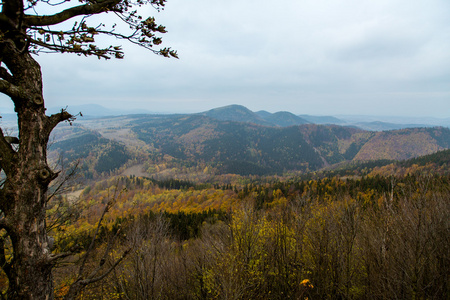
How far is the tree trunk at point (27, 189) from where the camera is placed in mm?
2814

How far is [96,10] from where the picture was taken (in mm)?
3525

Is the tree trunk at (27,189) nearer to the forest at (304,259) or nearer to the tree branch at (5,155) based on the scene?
the tree branch at (5,155)

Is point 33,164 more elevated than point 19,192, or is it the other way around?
point 33,164

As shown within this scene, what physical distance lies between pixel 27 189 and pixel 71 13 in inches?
118

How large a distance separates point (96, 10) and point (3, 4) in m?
1.22

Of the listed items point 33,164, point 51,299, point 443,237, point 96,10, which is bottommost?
point 443,237

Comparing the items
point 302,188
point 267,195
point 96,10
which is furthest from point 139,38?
point 302,188

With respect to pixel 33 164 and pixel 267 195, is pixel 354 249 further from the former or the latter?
pixel 267 195

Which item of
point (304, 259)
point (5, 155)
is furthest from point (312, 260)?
point (5, 155)

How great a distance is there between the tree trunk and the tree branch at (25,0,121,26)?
54 centimetres

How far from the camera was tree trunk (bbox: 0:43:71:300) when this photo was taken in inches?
111

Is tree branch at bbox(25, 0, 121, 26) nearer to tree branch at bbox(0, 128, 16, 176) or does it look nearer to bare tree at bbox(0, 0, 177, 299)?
bare tree at bbox(0, 0, 177, 299)

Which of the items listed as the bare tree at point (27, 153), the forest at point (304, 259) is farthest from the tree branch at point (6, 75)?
the forest at point (304, 259)

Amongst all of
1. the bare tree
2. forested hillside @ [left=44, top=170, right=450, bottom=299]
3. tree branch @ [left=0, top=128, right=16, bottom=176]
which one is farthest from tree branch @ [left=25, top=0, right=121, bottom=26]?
forested hillside @ [left=44, top=170, right=450, bottom=299]
